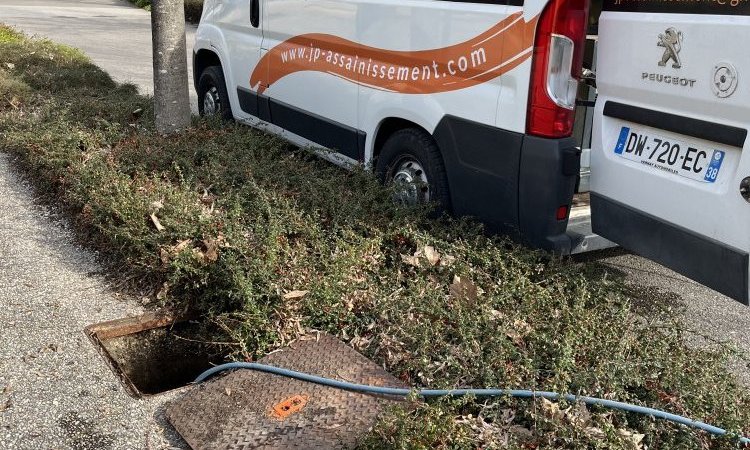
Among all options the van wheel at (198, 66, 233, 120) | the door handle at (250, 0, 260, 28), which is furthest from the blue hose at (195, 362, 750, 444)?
the van wheel at (198, 66, 233, 120)

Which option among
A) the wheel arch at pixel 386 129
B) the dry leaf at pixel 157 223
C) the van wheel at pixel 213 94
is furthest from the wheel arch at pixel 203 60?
the dry leaf at pixel 157 223

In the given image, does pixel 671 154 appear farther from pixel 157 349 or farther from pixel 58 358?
pixel 58 358

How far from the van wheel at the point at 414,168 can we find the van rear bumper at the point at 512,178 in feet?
0.38

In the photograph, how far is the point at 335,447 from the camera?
2.90 metres

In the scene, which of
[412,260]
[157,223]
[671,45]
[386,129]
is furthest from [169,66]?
[671,45]

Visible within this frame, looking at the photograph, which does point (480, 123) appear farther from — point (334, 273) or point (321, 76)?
point (321, 76)

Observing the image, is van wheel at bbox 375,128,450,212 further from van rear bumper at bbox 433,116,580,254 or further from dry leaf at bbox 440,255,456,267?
dry leaf at bbox 440,255,456,267

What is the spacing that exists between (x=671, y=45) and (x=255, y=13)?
3.98 metres

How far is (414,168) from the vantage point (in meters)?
5.05

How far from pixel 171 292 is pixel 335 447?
5.41 feet

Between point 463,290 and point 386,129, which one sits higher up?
point 386,129

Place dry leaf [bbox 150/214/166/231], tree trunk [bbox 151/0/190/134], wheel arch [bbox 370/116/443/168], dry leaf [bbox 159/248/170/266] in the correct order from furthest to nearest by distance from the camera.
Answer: tree trunk [bbox 151/0/190/134] < wheel arch [bbox 370/116/443/168] < dry leaf [bbox 150/214/166/231] < dry leaf [bbox 159/248/170/266]

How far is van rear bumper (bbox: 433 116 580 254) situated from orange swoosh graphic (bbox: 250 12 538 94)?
30 centimetres

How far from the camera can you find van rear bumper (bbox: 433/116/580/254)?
3998mm
